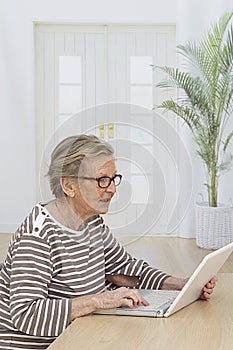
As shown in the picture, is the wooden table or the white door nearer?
the wooden table

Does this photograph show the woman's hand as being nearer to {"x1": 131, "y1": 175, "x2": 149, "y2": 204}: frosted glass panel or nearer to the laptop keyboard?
the laptop keyboard

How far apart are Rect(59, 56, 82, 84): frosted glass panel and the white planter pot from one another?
1.78 metres

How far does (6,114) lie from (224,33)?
2123mm

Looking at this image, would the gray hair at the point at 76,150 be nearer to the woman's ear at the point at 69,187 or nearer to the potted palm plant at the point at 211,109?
the woman's ear at the point at 69,187

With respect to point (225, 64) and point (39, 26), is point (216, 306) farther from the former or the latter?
point (39, 26)

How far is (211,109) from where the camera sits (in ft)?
19.5

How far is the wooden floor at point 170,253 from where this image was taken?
5277mm

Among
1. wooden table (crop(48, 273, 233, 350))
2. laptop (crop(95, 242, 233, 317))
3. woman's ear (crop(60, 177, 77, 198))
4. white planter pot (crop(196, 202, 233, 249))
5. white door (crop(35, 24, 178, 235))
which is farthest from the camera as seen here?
white door (crop(35, 24, 178, 235))

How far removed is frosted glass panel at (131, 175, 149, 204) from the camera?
1607 millimetres

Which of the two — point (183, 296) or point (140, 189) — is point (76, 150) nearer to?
point (140, 189)

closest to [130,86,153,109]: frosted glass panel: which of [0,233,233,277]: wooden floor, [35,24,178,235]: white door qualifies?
[35,24,178,235]: white door

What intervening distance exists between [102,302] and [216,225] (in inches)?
178

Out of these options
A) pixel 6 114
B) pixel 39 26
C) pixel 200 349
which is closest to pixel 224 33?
pixel 39 26

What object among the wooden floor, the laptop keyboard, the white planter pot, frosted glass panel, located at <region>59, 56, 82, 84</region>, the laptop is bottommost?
the wooden floor
